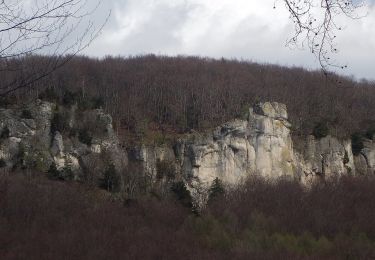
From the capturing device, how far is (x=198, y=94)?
66.4 meters

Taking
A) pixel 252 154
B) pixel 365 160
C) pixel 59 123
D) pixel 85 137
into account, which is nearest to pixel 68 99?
pixel 59 123

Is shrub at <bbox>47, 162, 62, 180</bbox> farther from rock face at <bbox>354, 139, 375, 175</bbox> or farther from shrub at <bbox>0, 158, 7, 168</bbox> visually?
rock face at <bbox>354, 139, 375, 175</bbox>

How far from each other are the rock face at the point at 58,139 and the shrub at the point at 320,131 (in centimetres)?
2290

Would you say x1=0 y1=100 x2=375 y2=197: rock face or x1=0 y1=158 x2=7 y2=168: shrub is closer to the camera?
x1=0 y1=158 x2=7 y2=168: shrub

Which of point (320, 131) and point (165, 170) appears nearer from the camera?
point (165, 170)

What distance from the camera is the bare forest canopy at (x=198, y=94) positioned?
199 feet

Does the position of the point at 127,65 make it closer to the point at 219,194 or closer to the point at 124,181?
the point at 124,181

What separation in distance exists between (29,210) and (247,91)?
37.2m

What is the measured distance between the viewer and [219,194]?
44.9m

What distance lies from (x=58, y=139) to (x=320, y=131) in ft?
97.2

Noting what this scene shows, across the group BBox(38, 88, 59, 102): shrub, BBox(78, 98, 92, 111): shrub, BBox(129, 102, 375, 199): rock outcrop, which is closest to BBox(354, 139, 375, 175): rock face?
BBox(129, 102, 375, 199): rock outcrop

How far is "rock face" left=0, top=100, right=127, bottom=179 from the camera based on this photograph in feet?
154

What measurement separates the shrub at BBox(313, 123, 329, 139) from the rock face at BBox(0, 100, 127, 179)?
22899 millimetres

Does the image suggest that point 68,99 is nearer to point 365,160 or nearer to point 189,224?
point 189,224
